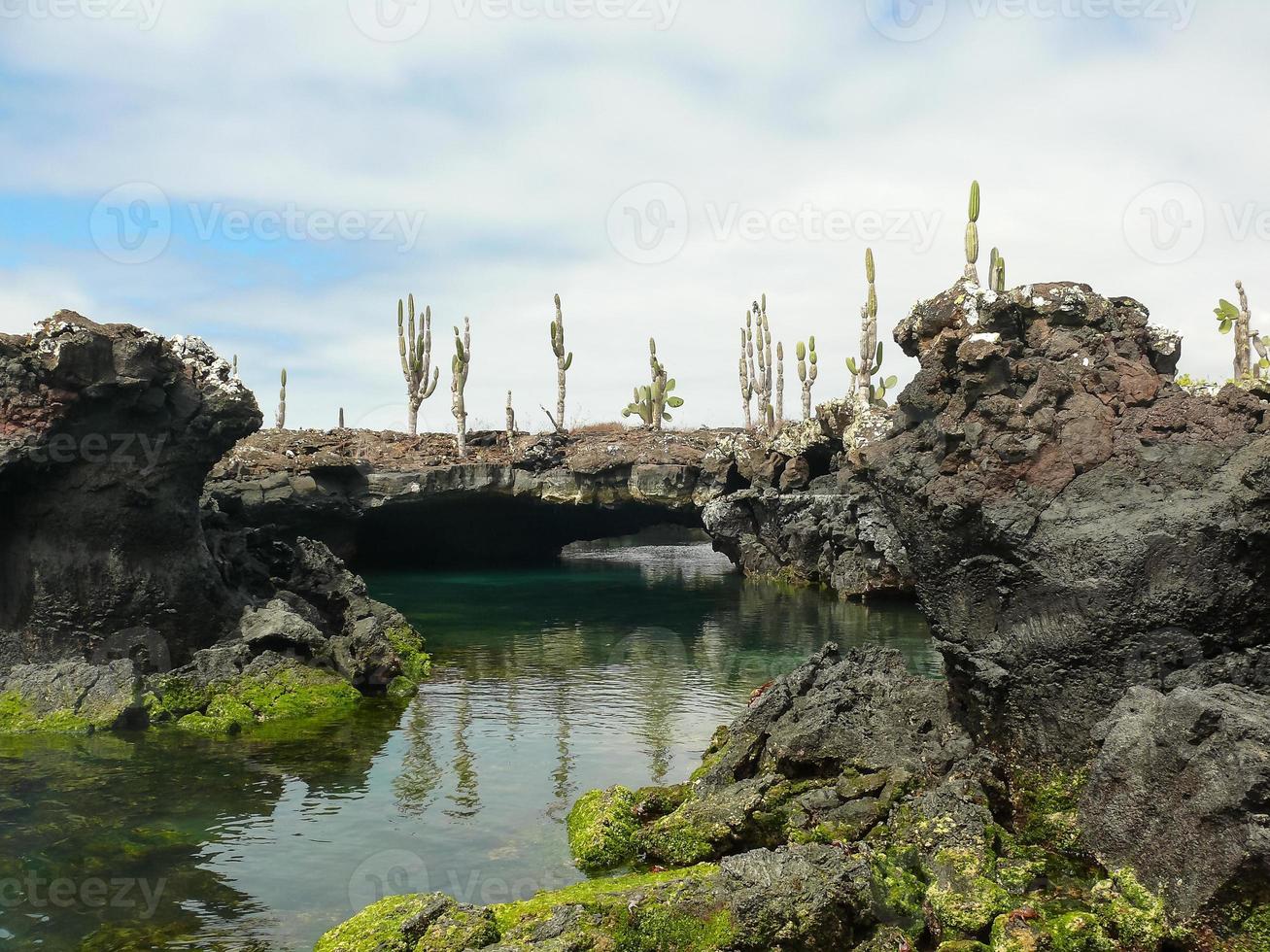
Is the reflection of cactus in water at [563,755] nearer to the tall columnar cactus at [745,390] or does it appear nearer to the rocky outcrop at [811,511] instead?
the rocky outcrop at [811,511]

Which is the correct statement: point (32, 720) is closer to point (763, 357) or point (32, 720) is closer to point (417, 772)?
point (417, 772)

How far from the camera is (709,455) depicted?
44969 mm

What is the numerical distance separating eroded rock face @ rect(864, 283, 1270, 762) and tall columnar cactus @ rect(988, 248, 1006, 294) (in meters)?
21.8

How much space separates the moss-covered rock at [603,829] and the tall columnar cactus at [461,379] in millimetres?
37812

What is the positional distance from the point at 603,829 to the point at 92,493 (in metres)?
12.2

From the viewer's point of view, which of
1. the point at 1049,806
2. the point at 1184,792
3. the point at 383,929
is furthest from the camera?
the point at 1049,806

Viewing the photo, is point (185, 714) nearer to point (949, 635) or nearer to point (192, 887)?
point (192, 887)

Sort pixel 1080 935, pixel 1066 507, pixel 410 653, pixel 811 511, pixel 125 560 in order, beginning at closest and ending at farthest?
pixel 1080 935
pixel 1066 507
pixel 125 560
pixel 410 653
pixel 811 511

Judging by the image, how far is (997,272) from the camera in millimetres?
33875

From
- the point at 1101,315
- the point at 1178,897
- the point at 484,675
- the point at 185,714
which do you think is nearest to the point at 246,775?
the point at 185,714

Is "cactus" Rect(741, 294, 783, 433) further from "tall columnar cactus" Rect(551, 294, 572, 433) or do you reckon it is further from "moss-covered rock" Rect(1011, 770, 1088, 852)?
"moss-covered rock" Rect(1011, 770, 1088, 852)

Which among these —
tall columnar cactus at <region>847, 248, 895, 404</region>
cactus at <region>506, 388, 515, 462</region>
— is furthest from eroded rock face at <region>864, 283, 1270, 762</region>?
cactus at <region>506, 388, 515, 462</region>

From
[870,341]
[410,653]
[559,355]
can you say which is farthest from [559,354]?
[410,653]

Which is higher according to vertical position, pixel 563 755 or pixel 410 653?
pixel 410 653
